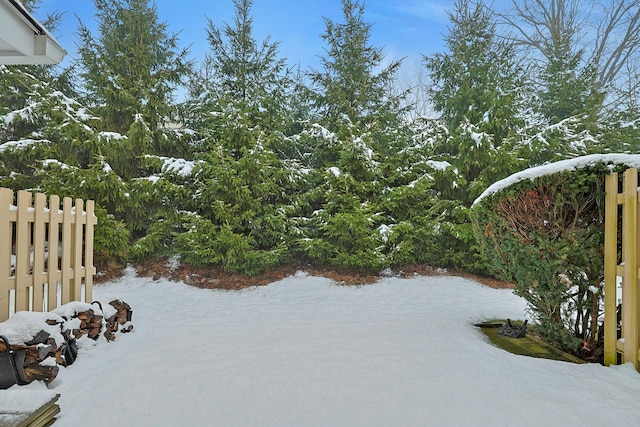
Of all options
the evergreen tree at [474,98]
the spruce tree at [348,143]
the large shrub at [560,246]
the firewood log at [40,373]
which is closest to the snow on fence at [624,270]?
the large shrub at [560,246]

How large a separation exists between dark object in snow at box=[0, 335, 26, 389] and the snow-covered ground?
0.16 meters

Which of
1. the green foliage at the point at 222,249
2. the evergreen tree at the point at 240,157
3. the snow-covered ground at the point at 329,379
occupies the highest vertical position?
the evergreen tree at the point at 240,157

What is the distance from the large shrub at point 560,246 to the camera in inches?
102

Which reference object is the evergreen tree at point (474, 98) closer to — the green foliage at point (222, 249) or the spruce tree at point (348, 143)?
the spruce tree at point (348, 143)

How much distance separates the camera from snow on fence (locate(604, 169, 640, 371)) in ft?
7.66

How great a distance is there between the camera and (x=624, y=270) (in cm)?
240

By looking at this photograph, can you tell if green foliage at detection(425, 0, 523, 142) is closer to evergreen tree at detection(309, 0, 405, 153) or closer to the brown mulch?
evergreen tree at detection(309, 0, 405, 153)

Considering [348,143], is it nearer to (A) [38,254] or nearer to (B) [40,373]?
(A) [38,254]

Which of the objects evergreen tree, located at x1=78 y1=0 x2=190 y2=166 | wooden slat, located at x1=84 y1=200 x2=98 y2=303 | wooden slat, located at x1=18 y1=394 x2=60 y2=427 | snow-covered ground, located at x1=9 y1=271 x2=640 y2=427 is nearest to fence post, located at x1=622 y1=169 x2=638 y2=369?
snow-covered ground, located at x1=9 y1=271 x2=640 y2=427

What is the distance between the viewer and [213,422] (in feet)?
5.98

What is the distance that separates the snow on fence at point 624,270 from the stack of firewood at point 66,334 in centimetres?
393

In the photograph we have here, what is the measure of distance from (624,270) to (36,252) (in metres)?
4.68

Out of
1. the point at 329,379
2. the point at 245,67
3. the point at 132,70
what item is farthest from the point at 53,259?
the point at 245,67

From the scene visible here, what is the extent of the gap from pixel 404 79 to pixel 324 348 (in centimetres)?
1310
